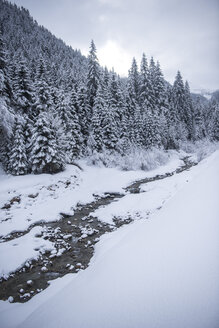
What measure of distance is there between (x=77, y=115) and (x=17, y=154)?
11.3 m

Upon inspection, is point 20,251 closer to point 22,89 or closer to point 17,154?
point 17,154

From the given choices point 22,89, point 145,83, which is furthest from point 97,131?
point 145,83

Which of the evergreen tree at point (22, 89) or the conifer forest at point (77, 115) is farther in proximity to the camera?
the evergreen tree at point (22, 89)

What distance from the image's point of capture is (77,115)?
22.6m

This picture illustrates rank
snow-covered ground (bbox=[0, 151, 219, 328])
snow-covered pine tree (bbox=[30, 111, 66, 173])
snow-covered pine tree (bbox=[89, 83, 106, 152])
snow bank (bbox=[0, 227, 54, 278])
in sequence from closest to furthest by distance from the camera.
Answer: snow-covered ground (bbox=[0, 151, 219, 328]), snow bank (bbox=[0, 227, 54, 278]), snow-covered pine tree (bbox=[30, 111, 66, 173]), snow-covered pine tree (bbox=[89, 83, 106, 152])

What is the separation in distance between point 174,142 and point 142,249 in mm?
32385

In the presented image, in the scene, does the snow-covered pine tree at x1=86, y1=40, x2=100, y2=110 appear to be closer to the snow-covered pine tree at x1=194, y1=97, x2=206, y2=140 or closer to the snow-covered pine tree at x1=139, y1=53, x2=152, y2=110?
the snow-covered pine tree at x1=139, y1=53, x2=152, y2=110

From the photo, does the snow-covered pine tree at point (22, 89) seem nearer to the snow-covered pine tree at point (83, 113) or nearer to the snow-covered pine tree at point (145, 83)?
the snow-covered pine tree at point (83, 113)

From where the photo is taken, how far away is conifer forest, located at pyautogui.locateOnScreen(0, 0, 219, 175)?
45.9 ft

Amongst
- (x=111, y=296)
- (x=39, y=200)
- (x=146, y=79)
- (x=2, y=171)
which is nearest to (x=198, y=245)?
(x=111, y=296)

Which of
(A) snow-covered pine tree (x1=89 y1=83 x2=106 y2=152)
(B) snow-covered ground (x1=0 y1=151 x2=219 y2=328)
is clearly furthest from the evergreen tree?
(B) snow-covered ground (x1=0 y1=151 x2=219 y2=328)

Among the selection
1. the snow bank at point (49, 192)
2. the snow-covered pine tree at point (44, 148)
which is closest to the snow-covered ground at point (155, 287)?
the snow bank at point (49, 192)

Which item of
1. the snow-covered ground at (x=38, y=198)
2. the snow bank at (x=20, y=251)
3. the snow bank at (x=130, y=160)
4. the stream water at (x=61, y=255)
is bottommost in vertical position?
the stream water at (x=61, y=255)

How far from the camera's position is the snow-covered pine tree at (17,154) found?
13680 millimetres
